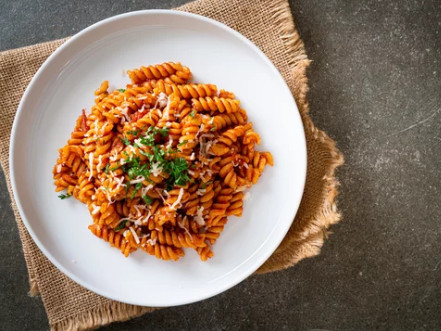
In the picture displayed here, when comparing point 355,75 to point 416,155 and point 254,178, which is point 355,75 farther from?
point 254,178

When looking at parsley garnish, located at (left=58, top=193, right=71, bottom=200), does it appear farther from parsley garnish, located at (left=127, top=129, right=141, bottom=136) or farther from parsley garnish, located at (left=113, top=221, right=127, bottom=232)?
parsley garnish, located at (left=127, top=129, right=141, bottom=136)

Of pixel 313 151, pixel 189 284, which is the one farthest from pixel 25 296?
pixel 313 151

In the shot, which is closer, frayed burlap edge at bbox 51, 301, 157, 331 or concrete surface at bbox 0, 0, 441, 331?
frayed burlap edge at bbox 51, 301, 157, 331

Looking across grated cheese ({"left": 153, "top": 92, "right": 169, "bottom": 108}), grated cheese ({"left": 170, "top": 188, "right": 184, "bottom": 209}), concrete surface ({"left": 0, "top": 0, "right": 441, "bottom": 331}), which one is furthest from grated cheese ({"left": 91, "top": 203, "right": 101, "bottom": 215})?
concrete surface ({"left": 0, "top": 0, "right": 441, "bottom": 331})

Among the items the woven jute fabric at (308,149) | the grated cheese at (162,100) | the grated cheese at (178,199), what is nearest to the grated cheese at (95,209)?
the grated cheese at (178,199)

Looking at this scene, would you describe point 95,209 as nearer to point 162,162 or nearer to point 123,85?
point 162,162

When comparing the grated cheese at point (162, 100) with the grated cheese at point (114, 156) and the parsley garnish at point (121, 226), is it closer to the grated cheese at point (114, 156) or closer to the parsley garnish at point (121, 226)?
the grated cheese at point (114, 156)

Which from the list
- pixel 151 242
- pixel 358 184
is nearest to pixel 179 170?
pixel 151 242

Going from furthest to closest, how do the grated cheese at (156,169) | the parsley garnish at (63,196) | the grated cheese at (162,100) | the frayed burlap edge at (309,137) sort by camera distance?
the frayed burlap edge at (309,137), the parsley garnish at (63,196), the grated cheese at (162,100), the grated cheese at (156,169)
